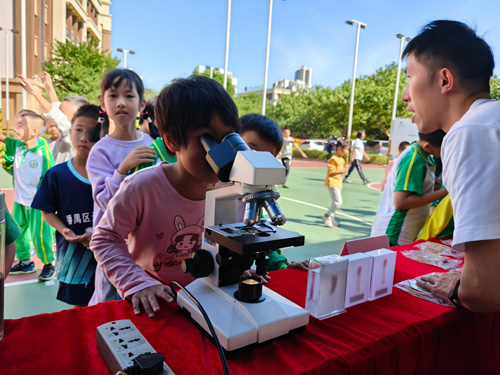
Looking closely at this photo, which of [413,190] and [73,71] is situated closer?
[413,190]

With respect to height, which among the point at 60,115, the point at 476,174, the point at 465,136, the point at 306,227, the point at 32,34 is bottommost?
→ the point at 306,227

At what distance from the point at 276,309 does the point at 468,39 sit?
4.15ft

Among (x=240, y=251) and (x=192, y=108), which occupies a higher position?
(x=192, y=108)

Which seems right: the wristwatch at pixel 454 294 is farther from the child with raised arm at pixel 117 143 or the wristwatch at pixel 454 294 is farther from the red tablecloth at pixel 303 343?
the child with raised arm at pixel 117 143

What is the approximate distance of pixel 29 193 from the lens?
3305mm

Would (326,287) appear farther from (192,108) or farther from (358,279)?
(192,108)

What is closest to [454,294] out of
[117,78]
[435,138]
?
[435,138]

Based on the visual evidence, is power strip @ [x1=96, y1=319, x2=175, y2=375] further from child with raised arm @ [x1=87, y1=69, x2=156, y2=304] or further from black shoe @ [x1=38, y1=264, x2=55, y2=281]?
black shoe @ [x1=38, y1=264, x2=55, y2=281]

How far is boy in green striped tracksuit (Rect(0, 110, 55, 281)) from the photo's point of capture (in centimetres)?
325

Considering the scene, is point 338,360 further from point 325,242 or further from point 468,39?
point 325,242

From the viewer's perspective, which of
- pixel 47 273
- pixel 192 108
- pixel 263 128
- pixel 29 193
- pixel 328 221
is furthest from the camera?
pixel 328 221

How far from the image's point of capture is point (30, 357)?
0.72 m

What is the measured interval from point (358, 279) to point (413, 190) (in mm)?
1314

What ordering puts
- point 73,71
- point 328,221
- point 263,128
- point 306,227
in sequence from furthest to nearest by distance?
point 73,71 < point 328,221 < point 306,227 < point 263,128
